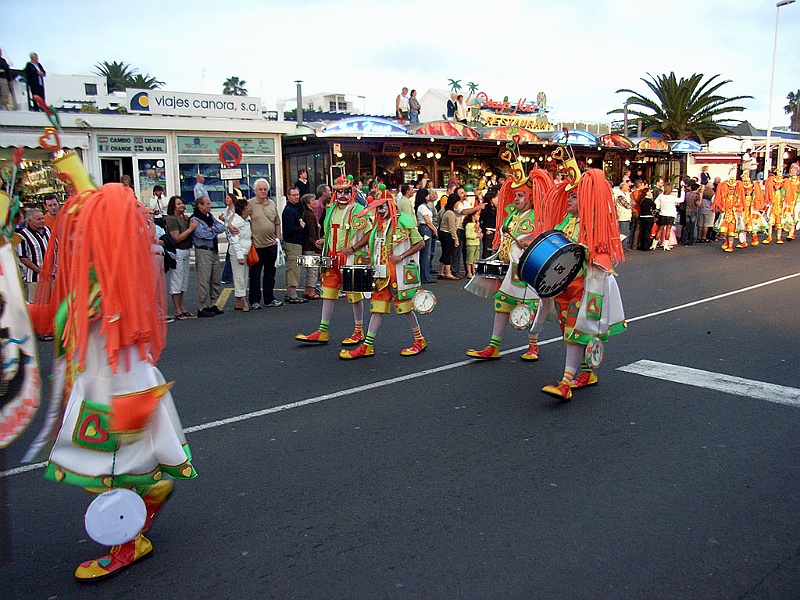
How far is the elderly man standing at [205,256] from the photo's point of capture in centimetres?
1050

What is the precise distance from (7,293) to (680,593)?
3.34 meters

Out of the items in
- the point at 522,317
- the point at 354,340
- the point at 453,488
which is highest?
the point at 522,317

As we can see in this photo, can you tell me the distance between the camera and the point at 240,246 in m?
10.7

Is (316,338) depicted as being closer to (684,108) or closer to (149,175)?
(149,175)

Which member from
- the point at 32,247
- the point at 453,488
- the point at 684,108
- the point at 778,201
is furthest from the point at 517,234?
the point at 684,108

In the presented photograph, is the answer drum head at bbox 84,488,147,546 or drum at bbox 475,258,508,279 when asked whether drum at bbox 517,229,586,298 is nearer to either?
drum at bbox 475,258,508,279

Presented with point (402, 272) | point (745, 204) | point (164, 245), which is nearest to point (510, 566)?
point (402, 272)

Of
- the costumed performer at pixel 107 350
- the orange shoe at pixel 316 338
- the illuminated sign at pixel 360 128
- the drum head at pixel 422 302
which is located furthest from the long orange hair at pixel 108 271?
the illuminated sign at pixel 360 128

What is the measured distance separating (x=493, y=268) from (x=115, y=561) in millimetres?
4898

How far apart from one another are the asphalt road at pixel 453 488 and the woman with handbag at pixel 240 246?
319 centimetres

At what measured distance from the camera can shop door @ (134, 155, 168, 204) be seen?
19345 millimetres

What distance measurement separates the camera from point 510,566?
11.2 ft

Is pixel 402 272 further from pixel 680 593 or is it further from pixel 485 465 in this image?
pixel 680 593

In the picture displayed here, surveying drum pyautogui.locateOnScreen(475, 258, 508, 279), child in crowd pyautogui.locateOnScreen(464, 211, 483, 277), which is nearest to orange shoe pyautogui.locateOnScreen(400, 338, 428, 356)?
drum pyautogui.locateOnScreen(475, 258, 508, 279)
